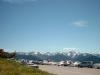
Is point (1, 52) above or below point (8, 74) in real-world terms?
above

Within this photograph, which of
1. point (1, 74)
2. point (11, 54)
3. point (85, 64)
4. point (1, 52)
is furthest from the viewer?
point (85, 64)

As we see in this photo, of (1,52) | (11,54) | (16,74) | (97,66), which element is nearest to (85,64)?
(97,66)

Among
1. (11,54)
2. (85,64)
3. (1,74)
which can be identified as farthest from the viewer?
(85,64)

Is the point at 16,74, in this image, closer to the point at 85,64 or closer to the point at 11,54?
the point at 11,54

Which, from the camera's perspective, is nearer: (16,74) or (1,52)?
(16,74)

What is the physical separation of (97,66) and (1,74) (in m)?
49.0

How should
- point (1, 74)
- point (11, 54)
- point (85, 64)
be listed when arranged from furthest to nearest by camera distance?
point (85, 64)
point (11, 54)
point (1, 74)

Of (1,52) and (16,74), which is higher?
(1,52)

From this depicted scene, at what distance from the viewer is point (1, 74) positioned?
19547mm

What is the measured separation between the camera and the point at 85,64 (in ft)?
240

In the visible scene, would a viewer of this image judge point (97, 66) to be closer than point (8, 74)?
No

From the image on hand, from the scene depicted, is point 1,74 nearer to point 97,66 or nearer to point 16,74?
point 16,74

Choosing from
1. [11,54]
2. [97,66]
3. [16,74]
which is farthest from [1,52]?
[16,74]

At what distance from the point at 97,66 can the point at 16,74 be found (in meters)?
47.7
